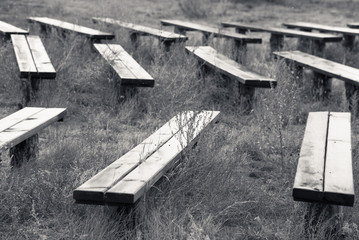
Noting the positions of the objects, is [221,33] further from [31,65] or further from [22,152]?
[22,152]

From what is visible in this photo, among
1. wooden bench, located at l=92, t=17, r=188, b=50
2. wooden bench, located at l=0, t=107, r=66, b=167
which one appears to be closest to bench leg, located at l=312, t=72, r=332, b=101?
wooden bench, located at l=92, t=17, r=188, b=50

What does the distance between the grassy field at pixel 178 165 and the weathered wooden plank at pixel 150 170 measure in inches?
3.7

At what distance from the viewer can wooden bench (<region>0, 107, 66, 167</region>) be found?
334 cm

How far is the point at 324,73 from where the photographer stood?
5688mm

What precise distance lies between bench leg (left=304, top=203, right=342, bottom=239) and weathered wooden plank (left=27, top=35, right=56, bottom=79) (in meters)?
2.60

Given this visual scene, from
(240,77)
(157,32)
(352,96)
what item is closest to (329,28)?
(157,32)

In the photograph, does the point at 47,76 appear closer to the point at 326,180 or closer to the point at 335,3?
the point at 326,180

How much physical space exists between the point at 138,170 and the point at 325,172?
2.86 feet

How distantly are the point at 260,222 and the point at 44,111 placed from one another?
1665 mm

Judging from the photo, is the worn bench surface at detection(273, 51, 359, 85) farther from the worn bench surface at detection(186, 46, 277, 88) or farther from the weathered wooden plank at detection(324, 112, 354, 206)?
the weathered wooden plank at detection(324, 112, 354, 206)

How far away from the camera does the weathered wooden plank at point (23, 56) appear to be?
15.4 ft

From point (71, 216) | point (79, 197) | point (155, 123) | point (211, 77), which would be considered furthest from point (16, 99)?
point (79, 197)

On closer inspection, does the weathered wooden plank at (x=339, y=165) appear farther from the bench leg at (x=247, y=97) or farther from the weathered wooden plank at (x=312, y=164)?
the bench leg at (x=247, y=97)

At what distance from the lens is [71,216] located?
2.93 metres
